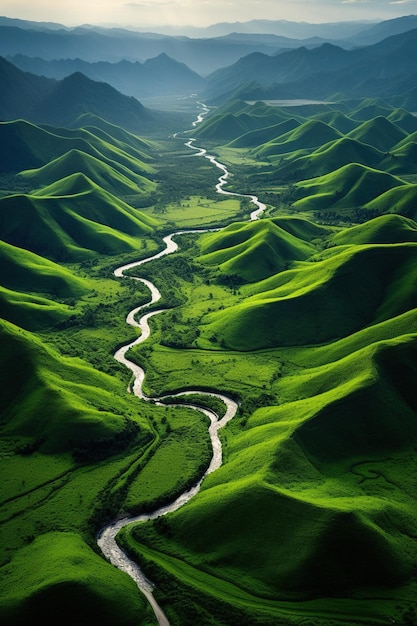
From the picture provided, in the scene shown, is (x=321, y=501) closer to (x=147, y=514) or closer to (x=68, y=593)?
(x=147, y=514)

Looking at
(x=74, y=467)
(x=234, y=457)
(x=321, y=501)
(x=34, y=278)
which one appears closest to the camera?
(x=321, y=501)

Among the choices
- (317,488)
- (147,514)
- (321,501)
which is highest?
(321,501)

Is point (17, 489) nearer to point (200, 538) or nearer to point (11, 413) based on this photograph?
point (11, 413)

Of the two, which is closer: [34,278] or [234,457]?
[234,457]

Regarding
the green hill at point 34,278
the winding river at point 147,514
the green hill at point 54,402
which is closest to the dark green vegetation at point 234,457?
the green hill at point 54,402

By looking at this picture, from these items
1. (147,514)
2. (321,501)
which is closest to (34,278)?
(147,514)

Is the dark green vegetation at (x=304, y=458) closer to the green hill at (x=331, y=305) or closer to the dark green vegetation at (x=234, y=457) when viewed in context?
the dark green vegetation at (x=234, y=457)

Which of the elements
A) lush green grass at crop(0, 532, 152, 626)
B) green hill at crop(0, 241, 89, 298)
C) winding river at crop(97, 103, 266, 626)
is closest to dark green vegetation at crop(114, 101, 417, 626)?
winding river at crop(97, 103, 266, 626)

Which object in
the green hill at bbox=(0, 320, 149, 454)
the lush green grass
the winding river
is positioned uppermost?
the green hill at bbox=(0, 320, 149, 454)

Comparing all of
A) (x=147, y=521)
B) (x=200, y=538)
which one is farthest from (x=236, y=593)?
(x=147, y=521)

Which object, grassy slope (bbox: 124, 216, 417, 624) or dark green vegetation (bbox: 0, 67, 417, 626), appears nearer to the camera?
dark green vegetation (bbox: 0, 67, 417, 626)

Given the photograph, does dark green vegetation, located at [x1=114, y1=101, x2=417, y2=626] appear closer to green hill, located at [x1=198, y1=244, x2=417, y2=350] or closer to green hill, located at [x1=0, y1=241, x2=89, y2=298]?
green hill, located at [x1=198, y1=244, x2=417, y2=350]
